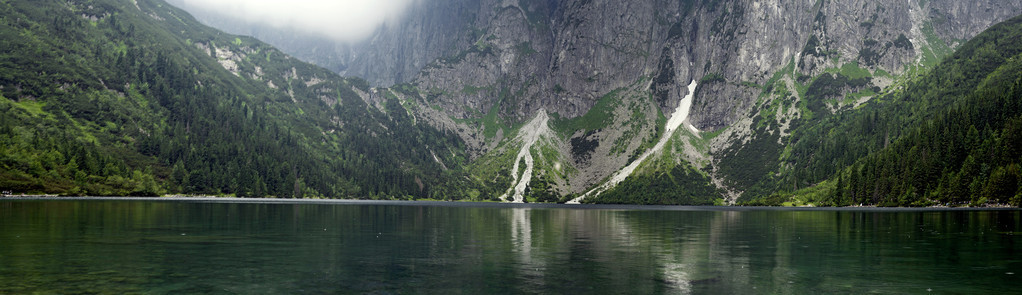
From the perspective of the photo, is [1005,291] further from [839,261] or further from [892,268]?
[839,261]

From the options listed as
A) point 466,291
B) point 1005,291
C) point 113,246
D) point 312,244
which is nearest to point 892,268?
point 1005,291

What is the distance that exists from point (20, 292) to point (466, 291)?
79.9ft

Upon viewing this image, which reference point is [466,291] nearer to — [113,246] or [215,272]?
[215,272]

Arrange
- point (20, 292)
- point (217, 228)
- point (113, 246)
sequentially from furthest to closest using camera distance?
1. point (217, 228)
2. point (113, 246)
3. point (20, 292)

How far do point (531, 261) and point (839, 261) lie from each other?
2756 cm

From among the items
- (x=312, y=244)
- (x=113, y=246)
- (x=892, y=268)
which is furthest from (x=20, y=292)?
(x=892, y=268)

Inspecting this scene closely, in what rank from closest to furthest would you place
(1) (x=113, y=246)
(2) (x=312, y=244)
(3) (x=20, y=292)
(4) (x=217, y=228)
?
(3) (x=20, y=292) < (1) (x=113, y=246) < (2) (x=312, y=244) < (4) (x=217, y=228)

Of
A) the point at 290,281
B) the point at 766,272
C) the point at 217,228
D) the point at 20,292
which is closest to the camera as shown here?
the point at 20,292

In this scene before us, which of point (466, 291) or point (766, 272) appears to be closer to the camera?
point (466, 291)

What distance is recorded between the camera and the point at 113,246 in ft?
189

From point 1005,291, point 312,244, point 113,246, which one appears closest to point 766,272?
point 1005,291

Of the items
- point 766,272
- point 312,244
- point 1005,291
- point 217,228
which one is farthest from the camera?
point 217,228

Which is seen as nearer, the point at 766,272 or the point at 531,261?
the point at 766,272

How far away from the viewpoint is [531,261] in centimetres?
5125
